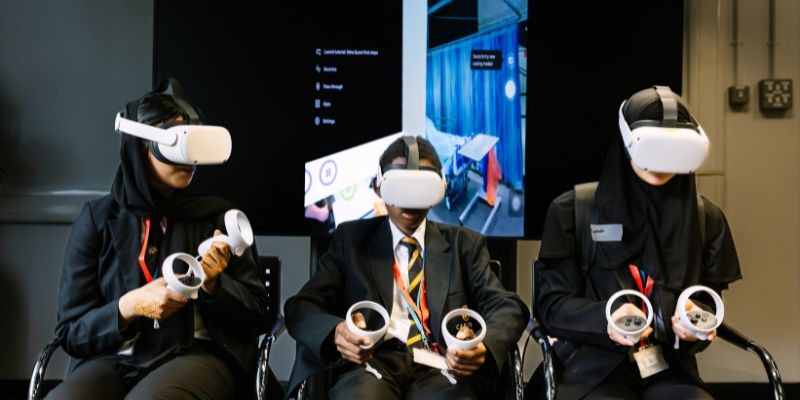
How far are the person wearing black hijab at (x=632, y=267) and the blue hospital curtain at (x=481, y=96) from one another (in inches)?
32.9

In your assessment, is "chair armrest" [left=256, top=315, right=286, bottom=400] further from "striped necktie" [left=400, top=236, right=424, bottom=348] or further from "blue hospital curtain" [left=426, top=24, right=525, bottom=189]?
"blue hospital curtain" [left=426, top=24, right=525, bottom=189]

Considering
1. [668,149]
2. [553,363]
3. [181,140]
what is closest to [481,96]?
[668,149]

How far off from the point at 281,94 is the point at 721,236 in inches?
73.0

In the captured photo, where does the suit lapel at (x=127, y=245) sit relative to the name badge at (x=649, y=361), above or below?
above

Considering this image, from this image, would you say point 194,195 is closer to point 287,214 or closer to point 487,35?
point 287,214

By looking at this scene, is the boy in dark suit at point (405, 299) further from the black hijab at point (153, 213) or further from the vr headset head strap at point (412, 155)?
the black hijab at point (153, 213)

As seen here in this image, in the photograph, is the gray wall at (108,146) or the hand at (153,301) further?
the gray wall at (108,146)

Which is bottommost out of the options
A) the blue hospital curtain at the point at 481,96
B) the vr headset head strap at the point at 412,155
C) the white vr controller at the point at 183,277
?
the white vr controller at the point at 183,277

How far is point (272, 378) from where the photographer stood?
266cm

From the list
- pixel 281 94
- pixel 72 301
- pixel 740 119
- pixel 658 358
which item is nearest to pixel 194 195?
pixel 72 301

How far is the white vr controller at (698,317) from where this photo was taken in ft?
7.07

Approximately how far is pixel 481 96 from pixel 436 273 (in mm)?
1092

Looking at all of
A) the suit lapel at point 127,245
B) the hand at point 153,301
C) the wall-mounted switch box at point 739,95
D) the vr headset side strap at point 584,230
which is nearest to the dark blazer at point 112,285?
the suit lapel at point 127,245

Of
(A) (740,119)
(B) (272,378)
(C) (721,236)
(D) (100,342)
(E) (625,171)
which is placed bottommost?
(B) (272,378)
